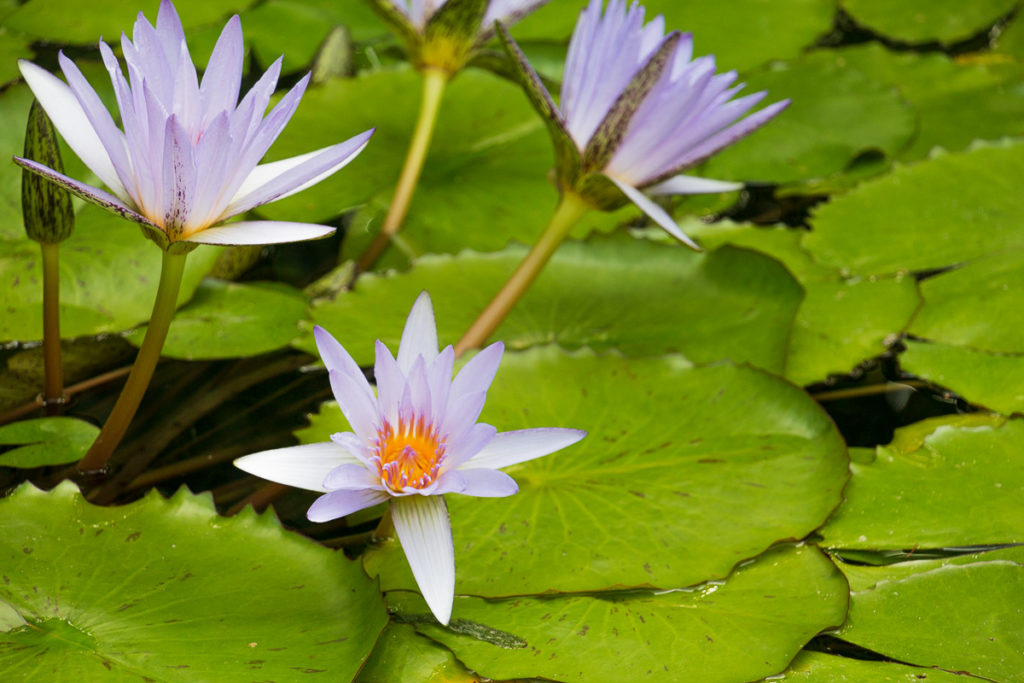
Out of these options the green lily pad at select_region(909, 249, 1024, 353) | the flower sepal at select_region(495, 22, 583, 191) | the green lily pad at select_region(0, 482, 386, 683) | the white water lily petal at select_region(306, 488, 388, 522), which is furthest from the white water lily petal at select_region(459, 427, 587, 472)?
the green lily pad at select_region(909, 249, 1024, 353)

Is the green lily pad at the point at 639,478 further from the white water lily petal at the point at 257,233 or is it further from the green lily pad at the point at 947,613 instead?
the white water lily petal at the point at 257,233

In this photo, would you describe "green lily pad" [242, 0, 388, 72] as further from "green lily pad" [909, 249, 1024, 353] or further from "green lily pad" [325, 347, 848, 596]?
"green lily pad" [909, 249, 1024, 353]

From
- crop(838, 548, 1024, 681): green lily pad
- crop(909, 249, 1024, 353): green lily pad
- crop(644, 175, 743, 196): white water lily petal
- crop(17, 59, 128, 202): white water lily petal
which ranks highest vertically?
crop(17, 59, 128, 202): white water lily petal

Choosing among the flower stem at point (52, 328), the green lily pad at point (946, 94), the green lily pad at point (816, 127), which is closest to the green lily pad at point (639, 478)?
the flower stem at point (52, 328)

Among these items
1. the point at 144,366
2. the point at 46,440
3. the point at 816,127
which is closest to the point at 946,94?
the point at 816,127

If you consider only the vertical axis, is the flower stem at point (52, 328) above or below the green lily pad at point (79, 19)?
below

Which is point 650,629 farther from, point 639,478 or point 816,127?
point 816,127
